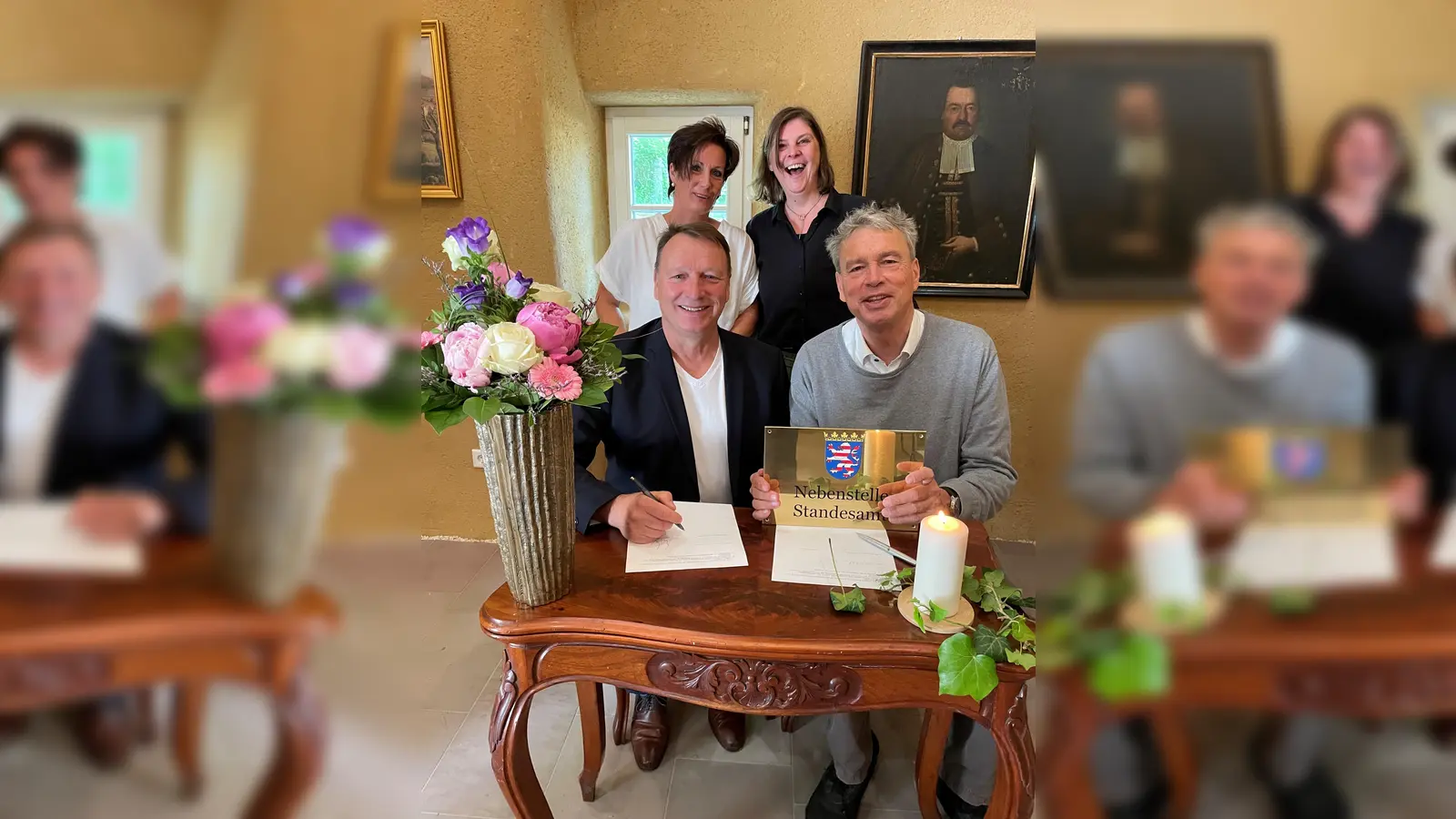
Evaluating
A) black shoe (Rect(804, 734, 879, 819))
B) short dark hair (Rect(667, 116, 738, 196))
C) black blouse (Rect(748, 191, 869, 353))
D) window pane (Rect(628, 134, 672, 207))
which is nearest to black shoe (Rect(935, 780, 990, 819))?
black shoe (Rect(804, 734, 879, 819))

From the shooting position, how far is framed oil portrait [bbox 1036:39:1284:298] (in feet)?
0.39

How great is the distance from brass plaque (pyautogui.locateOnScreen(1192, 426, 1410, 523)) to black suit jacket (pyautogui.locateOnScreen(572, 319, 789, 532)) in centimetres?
139

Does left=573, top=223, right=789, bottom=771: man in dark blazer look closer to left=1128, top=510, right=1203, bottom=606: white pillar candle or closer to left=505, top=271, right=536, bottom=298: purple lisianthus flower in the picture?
left=505, top=271, right=536, bottom=298: purple lisianthus flower

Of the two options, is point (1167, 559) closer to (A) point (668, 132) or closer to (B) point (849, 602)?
(B) point (849, 602)

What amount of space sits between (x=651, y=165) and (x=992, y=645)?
7.11 ft

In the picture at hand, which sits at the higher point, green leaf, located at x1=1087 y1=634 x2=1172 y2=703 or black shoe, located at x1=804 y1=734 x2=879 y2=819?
green leaf, located at x1=1087 y1=634 x2=1172 y2=703

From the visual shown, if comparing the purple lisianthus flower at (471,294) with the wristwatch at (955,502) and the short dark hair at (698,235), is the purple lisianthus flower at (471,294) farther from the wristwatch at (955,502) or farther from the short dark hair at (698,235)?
the wristwatch at (955,502)

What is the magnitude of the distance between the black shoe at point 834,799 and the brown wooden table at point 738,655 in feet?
1.75

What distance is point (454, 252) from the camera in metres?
0.90

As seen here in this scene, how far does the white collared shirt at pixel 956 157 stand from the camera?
2367mm

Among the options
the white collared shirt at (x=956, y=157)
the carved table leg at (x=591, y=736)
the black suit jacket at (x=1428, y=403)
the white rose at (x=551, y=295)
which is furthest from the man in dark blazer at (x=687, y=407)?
the black suit jacket at (x=1428, y=403)

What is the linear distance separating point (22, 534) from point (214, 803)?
87mm

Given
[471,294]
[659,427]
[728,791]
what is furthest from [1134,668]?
[728,791]

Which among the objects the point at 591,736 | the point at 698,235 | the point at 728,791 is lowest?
the point at 728,791
